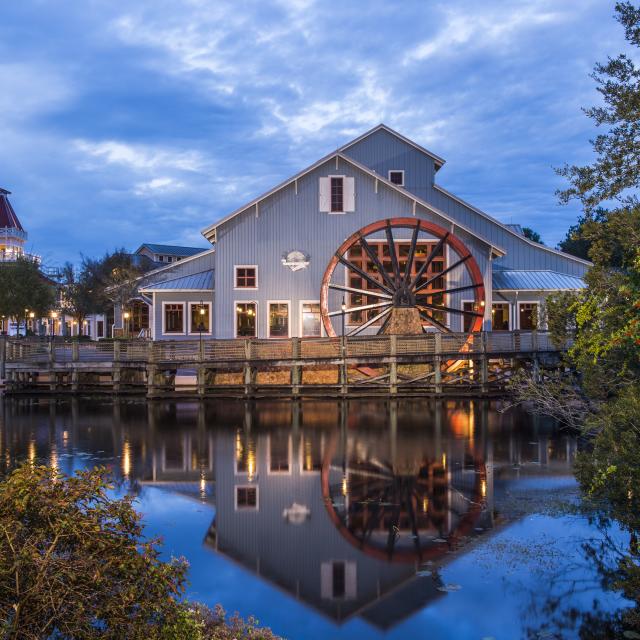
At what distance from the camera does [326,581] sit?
7.80 meters

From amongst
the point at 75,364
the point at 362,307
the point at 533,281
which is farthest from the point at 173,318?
the point at 533,281

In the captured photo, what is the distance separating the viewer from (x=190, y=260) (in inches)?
1262

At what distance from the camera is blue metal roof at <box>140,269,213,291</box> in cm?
2980

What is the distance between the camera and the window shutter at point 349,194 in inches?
1128

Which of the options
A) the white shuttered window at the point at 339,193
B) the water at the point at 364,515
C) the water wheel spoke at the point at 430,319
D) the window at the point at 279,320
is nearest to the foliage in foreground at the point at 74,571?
the water at the point at 364,515

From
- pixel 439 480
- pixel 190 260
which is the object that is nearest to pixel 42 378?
pixel 190 260

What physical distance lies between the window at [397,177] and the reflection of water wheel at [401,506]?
799 inches

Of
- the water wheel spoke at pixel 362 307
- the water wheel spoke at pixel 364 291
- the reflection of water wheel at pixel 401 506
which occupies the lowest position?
the reflection of water wheel at pixel 401 506

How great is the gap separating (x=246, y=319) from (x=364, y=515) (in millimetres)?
19523

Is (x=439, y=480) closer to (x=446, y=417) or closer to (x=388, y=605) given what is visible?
(x=388, y=605)

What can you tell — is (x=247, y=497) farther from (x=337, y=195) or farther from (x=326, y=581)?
(x=337, y=195)

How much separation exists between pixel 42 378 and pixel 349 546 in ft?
92.7

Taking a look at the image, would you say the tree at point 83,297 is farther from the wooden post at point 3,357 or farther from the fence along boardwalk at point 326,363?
the fence along boardwalk at point 326,363

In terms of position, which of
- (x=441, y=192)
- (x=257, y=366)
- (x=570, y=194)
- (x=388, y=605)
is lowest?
(x=388, y=605)
